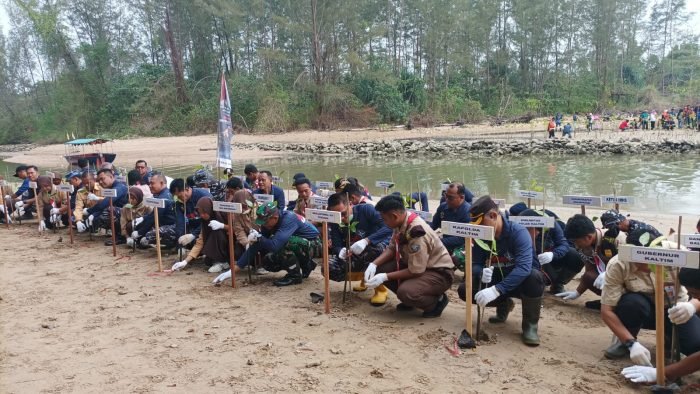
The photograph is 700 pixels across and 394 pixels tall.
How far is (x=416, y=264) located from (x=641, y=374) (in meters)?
1.63

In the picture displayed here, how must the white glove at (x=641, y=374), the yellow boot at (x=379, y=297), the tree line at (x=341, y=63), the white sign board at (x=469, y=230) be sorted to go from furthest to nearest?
the tree line at (x=341, y=63) < the yellow boot at (x=379, y=297) < the white sign board at (x=469, y=230) < the white glove at (x=641, y=374)

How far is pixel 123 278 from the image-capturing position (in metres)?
5.53

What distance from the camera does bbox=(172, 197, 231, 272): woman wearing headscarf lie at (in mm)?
5402

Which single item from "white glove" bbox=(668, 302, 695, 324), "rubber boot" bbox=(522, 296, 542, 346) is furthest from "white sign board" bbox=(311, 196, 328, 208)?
"white glove" bbox=(668, 302, 695, 324)

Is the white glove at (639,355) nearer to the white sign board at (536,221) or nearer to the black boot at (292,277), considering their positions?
the white sign board at (536,221)

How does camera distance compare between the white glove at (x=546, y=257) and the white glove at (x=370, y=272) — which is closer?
the white glove at (x=370, y=272)

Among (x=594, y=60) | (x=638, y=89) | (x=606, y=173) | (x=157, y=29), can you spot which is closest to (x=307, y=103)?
(x=157, y=29)

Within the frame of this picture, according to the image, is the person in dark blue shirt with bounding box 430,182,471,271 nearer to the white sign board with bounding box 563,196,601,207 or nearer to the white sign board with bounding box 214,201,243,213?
the white sign board with bounding box 563,196,601,207

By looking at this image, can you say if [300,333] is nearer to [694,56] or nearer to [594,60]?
[594,60]

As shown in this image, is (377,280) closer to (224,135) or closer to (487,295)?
(487,295)

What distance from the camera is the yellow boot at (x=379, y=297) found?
4.47 m

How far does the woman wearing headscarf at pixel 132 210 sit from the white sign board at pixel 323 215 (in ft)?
11.8

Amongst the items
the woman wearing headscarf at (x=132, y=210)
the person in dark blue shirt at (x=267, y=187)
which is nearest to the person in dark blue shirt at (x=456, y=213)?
the person in dark blue shirt at (x=267, y=187)

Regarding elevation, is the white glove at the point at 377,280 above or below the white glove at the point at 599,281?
above
